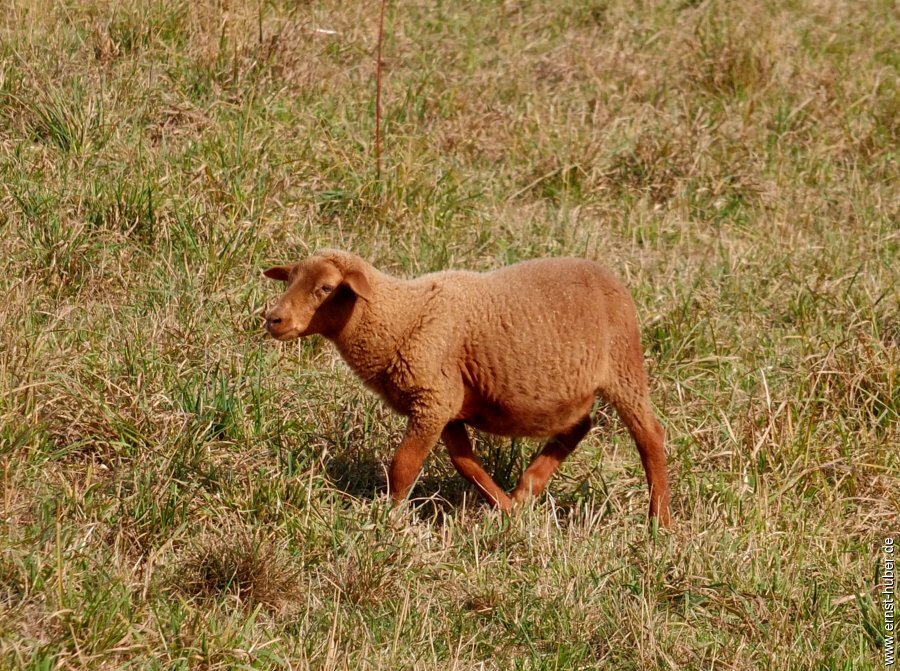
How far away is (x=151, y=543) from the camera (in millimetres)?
5375

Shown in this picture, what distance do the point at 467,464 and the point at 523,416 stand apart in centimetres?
37

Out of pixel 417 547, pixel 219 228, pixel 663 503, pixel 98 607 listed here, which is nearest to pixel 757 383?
pixel 663 503

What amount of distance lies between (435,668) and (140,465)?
1.67 meters

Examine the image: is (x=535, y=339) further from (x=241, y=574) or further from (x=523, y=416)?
(x=241, y=574)

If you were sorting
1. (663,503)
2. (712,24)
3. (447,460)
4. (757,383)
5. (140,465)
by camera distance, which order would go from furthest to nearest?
(712,24), (757,383), (447,460), (663,503), (140,465)

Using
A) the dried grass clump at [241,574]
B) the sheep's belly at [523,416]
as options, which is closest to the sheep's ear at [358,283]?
the sheep's belly at [523,416]

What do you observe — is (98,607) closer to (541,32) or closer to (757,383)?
(757,383)

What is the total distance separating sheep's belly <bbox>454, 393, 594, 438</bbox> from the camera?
6.17 m

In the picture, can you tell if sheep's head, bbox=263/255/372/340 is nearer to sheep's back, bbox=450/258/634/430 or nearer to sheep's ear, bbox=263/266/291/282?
sheep's ear, bbox=263/266/291/282

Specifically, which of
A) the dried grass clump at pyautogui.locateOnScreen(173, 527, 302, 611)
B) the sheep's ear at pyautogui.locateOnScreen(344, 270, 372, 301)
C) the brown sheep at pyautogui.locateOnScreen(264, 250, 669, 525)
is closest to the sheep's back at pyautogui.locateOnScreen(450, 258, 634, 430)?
the brown sheep at pyautogui.locateOnScreen(264, 250, 669, 525)

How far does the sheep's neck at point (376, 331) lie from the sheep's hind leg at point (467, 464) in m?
0.50

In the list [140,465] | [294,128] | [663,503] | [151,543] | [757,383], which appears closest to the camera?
[151,543]

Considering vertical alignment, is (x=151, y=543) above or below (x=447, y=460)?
above

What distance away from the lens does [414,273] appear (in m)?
7.65
